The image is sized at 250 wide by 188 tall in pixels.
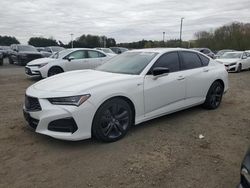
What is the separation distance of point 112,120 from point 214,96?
10.9ft

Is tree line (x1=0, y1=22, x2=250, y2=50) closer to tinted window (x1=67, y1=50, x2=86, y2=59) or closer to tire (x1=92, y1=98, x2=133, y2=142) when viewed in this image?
tinted window (x1=67, y1=50, x2=86, y2=59)

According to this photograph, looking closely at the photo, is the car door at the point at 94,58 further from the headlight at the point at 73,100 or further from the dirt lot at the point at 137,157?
the headlight at the point at 73,100

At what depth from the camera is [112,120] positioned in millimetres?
4766

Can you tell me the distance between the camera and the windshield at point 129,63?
18.1 ft

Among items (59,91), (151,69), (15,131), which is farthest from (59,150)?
(151,69)

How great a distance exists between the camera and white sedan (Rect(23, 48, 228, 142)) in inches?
173

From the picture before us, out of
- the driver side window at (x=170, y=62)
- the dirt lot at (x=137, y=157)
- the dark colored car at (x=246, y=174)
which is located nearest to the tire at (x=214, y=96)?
the dirt lot at (x=137, y=157)

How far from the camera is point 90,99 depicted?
14.6ft

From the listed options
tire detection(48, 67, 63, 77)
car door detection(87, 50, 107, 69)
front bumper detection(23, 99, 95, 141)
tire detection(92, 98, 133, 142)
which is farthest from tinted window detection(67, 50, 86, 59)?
front bumper detection(23, 99, 95, 141)

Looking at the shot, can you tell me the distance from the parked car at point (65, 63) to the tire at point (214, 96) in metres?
6.25

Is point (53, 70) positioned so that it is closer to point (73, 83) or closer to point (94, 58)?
point (94, 58)

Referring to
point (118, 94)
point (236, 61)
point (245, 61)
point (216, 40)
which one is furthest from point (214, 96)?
point (216, 40)

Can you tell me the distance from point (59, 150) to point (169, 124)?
2.29 metres

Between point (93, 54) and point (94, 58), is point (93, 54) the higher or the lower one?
the higher one
